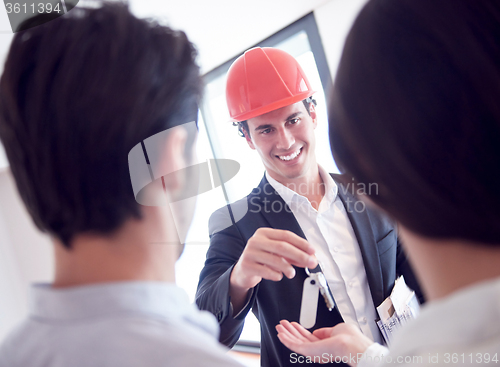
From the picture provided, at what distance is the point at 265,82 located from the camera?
1266 mm

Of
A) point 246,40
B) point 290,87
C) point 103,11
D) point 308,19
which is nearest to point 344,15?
point 308,19

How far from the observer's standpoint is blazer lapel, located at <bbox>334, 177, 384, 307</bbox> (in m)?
1.09

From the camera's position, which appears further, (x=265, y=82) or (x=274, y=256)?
(x=265, y=82)

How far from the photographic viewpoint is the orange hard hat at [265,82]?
1266 mm

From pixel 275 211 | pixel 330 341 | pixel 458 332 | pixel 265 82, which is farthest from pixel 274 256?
pixel 265 82

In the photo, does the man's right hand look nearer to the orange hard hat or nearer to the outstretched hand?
the outstretched hand

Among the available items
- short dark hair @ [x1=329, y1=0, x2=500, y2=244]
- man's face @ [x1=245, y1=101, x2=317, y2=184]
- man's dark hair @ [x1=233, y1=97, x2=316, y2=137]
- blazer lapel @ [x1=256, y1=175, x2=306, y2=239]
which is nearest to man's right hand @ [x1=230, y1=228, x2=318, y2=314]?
blazer lapel @ [x1=256, y1=175, x2=306, y2=239]

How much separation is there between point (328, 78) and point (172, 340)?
9.31 feet

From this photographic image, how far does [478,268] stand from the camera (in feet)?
1.39

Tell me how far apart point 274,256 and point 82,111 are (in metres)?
0.61

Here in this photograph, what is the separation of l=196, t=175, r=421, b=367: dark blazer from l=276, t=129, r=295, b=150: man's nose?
0.19m

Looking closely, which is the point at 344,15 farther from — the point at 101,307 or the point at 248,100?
the point at 101,307

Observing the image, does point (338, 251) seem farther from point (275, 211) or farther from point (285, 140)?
point (285, 140)

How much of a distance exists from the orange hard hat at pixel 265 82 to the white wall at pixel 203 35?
0.77 metres
